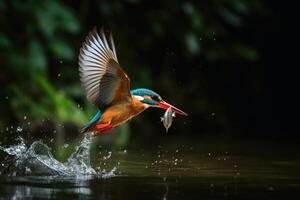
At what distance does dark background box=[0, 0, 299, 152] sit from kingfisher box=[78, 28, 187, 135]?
315 centimetres

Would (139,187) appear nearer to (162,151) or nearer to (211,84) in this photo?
(162,151)

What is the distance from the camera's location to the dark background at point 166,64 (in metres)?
10.4

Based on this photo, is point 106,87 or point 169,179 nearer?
point 169,179

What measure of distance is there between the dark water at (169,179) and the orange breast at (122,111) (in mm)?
391

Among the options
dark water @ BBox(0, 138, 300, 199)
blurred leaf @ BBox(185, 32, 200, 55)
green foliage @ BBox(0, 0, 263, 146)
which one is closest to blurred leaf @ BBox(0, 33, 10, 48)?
green foliage @ BBox(0, 0, 263, 146)

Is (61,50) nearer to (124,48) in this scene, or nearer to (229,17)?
(124,48)

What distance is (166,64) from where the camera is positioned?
1255cm

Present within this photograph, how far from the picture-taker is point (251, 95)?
43.3ft

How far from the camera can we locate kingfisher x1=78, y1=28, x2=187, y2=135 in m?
5.77

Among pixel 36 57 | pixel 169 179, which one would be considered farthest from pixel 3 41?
pixel 169 179

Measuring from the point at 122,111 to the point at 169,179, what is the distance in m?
0.76

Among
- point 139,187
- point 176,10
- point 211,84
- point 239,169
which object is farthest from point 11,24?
point 139,187

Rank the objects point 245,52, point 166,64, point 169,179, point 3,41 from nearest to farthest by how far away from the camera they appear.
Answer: point 169,179 < point 3,41 < point 245,52 < point 166,64

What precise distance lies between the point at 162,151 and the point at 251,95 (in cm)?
557
